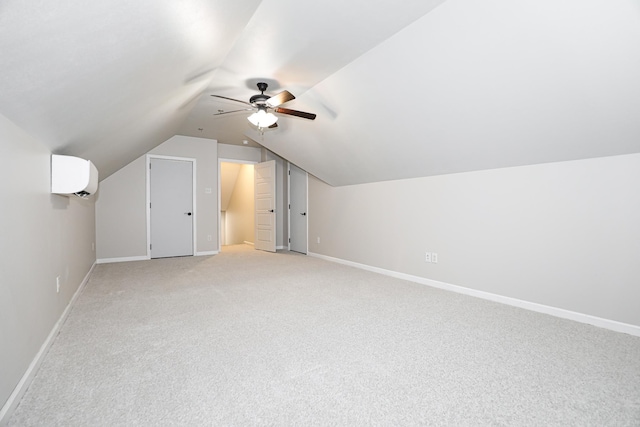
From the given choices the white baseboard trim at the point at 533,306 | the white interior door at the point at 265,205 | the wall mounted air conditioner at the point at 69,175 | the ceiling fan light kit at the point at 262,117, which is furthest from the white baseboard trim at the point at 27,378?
the white interior door at the point at 265,205

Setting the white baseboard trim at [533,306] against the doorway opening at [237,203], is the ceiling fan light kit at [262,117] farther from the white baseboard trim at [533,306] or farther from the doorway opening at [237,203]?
A: the doorway opening at [237,203]

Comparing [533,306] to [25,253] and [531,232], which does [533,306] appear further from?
[25,253]

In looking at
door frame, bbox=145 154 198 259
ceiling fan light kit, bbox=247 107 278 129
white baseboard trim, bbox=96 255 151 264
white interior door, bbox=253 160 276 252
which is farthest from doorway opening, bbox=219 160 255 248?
ceiling fan light kit, bbox=247 107 278 129

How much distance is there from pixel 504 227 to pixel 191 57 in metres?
3.33

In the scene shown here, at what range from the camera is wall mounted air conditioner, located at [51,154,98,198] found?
7.56 feet

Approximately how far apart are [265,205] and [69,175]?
188 inches

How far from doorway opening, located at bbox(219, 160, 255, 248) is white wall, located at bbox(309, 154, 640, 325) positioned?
4683mm

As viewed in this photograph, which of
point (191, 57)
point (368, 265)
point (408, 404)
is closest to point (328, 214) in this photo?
point (368, 265)

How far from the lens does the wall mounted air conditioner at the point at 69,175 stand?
90.7 inches

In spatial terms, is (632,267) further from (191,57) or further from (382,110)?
(191,57)

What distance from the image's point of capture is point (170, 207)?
6227 mm

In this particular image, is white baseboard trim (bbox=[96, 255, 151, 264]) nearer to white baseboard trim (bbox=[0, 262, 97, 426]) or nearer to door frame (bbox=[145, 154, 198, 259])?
door frame (bbox=[145, 154, 198, 259])

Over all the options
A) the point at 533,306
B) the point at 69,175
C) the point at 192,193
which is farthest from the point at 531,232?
the point at 192,193

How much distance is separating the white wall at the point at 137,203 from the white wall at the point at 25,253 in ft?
10.8
